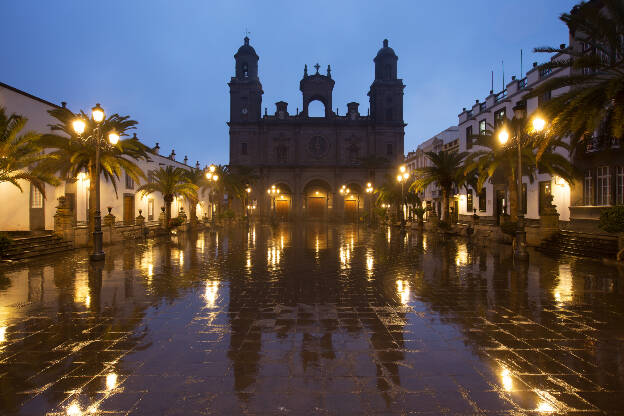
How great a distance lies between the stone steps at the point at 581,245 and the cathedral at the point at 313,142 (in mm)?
43532

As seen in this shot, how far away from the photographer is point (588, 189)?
74.6 ft

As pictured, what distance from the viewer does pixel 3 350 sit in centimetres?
517

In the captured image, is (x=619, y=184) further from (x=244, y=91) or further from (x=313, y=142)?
(x=244, y=91)

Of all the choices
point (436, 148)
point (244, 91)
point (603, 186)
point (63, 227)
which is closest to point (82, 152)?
point (63, 227)

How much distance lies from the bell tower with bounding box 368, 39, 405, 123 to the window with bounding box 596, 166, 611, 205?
42.5 meters

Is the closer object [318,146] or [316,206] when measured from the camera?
[318,146]

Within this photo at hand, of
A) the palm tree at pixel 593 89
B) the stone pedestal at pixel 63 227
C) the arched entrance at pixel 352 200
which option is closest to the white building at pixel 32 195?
the stone pedestal at pixel 63 227

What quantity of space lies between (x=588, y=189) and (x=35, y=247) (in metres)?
28.8

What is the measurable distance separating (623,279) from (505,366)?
26.5 ft

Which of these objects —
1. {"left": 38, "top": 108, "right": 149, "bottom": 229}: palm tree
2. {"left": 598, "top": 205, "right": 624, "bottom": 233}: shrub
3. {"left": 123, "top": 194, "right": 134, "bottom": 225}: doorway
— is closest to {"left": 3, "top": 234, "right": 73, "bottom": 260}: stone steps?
{"left": 38, "top": 108, "right": 149, "bottom": 229}: palm tree

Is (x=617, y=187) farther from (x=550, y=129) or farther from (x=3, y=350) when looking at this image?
(x=3, y=350)

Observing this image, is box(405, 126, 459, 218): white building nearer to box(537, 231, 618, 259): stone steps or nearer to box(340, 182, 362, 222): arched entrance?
box(340, 182, 362, 222): arched entrance

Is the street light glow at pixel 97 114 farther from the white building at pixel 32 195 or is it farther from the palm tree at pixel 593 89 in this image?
the palm tree at pixel 593 89

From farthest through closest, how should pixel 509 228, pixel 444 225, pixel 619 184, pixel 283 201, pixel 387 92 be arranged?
pixel 283 201, pixel 387 92, pixel 444 225, pixel 619 184, pixel 509 228
